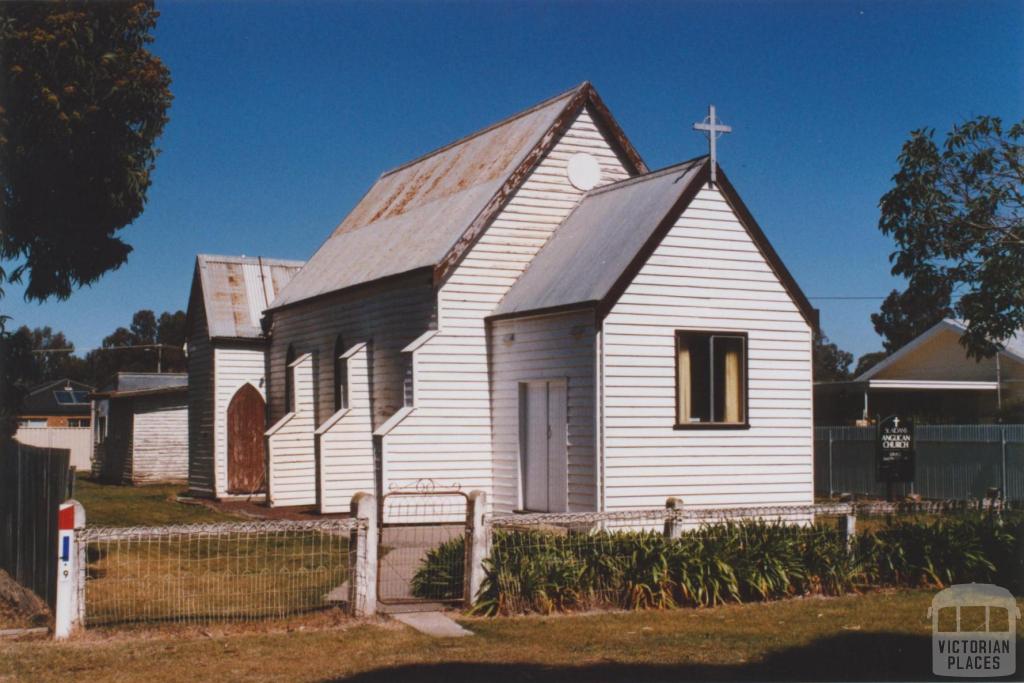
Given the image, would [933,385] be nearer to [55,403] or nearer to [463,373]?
[463,373]

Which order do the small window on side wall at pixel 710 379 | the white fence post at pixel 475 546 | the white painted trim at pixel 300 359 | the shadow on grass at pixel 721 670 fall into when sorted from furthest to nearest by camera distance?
1. the white painted trim at pixel 300 359
2. the small window on side wall at pixel 710 379
3. the white fence post at pixel 475 546
4. the shadow on grass at pixel 721 670

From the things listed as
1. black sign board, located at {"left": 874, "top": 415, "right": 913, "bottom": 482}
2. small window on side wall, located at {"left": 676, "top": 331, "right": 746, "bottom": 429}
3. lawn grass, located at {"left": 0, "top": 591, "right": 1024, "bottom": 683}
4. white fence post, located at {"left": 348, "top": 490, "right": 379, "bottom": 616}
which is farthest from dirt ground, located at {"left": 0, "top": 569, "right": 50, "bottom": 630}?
black sign board, located at {"left": 874, "top": 415, "right": 913, "bottom": 482}

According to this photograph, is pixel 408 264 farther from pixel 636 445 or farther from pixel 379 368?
pixel 636 445

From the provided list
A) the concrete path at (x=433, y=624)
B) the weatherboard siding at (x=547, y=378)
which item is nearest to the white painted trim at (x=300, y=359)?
the weatherboard siding at (x=547, y=378)

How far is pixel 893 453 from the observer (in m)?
19.6

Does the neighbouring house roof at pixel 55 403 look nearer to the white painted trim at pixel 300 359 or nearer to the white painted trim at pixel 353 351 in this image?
the white painted trim at pixel 300 359

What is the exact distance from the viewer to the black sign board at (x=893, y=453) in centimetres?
1948

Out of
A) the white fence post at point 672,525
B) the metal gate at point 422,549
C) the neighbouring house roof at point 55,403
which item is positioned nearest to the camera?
the metal gate at point 422,549

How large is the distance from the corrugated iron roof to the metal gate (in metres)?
3.86

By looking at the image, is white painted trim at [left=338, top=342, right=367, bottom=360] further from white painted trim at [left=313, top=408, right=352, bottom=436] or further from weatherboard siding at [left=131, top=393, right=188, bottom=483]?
weatherboard siding at [left=131, top=393, right=188, bottom=483]

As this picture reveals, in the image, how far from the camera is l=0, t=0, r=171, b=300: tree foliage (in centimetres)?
1952

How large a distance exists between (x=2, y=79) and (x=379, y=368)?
917cm

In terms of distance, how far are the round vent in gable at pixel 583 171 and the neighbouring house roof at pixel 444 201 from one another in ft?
2.12

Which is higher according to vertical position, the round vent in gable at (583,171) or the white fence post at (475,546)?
the round vent in gable at (583,171)
